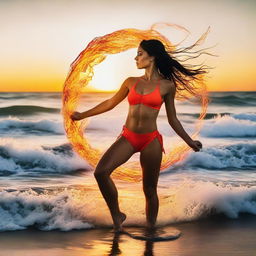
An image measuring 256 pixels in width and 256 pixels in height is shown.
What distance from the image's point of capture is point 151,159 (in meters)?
7.29

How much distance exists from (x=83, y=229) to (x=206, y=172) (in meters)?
6.17

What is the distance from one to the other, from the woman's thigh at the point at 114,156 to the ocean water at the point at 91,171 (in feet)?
3.13

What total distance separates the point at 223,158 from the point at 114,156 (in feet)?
26.5

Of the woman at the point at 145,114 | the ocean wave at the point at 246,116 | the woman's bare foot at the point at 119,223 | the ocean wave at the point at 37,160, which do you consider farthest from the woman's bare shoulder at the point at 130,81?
the ocean wave at the point at 246,116

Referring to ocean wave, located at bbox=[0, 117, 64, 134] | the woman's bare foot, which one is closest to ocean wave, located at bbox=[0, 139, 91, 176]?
ocean wave, located at bbox=[0, 117, 64, 134]

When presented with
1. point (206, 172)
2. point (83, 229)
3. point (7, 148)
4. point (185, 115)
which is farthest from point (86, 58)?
point (185, 115)

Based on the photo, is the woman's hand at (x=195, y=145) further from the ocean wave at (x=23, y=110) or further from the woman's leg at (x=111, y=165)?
the ocean wave at (x=23, y=110)

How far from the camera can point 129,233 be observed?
7398mm

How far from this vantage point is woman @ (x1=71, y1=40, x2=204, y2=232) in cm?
716

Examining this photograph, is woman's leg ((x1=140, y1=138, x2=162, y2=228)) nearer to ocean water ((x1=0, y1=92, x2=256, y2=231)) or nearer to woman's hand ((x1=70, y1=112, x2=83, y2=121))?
ocean water ((x1=0, y1=92, x2=256, y2=231))

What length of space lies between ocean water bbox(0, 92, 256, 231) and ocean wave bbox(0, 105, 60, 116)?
3 cm

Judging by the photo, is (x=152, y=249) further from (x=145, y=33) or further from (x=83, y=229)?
(x=145, y=33)

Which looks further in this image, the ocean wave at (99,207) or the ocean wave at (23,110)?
the ocean wave at (23,110)

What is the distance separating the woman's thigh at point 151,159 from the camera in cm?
726
